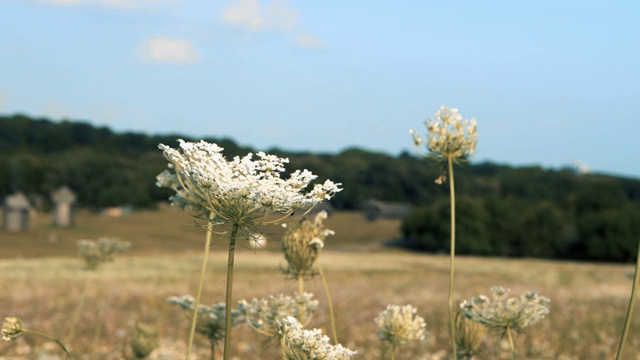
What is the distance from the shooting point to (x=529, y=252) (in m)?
128

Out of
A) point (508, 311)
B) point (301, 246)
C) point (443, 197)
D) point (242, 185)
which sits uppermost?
point (242, 185)

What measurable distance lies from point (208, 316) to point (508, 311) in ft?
6.92

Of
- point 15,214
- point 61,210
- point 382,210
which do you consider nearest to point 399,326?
point 15,214

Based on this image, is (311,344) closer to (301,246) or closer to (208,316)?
(301,246)

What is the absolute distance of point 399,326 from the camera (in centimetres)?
496

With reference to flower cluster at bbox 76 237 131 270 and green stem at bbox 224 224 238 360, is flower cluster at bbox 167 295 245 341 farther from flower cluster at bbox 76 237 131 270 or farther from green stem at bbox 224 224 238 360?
flower cluster at bbox 76 237 131 270

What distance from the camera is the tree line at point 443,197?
12325 centimetres

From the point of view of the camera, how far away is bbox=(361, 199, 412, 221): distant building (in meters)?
155

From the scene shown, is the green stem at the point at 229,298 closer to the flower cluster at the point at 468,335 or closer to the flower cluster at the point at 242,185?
the flower cluster at the point at 242,185

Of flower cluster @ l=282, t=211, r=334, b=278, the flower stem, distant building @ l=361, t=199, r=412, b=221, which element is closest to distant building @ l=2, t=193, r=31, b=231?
distant building @ l=361, t=199, r=412, b=221

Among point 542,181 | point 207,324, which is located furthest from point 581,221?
point 207,324

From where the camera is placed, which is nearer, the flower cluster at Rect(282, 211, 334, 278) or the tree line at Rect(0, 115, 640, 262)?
the flower cluster at Rect(282, 211, 334, 278)

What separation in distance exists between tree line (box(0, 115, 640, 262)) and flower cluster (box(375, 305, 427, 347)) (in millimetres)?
89208

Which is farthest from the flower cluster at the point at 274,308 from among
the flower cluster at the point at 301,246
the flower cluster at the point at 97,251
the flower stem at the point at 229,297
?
the flower cluster at the point at 97,251
